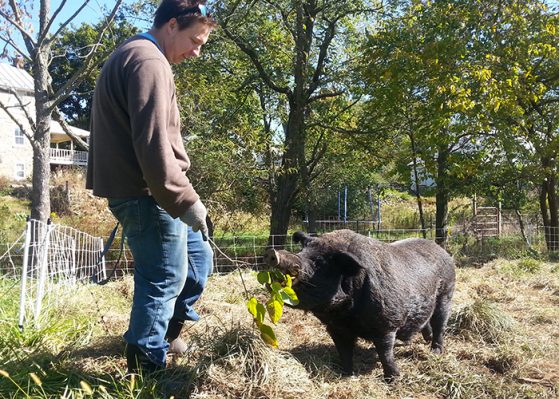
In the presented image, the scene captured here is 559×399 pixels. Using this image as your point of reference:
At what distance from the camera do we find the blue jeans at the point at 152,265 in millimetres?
2783

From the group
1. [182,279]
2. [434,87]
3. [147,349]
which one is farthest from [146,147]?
[434,87]

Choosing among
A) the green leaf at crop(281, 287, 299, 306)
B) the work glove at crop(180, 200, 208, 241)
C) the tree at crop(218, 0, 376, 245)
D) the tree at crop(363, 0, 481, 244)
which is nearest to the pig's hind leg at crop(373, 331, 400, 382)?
the green leaf at crop(281, 287, 299, 306)

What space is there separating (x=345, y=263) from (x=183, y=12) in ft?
5.90

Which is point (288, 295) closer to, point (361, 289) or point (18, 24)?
point (361, 289)

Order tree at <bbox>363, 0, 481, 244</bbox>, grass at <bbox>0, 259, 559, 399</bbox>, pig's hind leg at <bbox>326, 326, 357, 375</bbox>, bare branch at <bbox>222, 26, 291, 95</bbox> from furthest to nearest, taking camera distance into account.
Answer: bare branch at <bbox>222, 26, 291, 95</bbox> → tree at <bbox>363, 0, 481, 244</bbox> → pig's hind leg at <bbox>326, 326, 357, 375</bbox> → grass at <bbox>0, 259, 559, 399</bbox>

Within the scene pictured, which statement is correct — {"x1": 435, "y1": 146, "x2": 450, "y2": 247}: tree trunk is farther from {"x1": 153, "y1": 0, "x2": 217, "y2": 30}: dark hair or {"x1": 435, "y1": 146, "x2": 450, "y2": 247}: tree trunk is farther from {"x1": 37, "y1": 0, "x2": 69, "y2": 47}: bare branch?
{"x1": 153, "y1": 0, "x2": 217, "y2": 30}: dark hair

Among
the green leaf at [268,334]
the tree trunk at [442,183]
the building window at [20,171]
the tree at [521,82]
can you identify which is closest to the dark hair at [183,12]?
the green leaf at [268,334]

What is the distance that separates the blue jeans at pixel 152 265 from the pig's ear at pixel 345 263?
1047 millimetres

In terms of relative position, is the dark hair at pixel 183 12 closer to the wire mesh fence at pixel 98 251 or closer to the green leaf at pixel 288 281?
the wire mesh fence at pixel 98 251

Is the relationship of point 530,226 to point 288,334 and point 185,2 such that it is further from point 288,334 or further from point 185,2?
point 185,2

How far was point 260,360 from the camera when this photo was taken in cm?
307

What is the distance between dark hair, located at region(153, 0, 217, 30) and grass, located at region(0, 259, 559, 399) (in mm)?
1814

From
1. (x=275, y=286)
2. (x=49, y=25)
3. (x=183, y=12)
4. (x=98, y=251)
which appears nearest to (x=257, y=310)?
(x=275, y=286)

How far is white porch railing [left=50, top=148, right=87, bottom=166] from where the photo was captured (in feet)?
109
